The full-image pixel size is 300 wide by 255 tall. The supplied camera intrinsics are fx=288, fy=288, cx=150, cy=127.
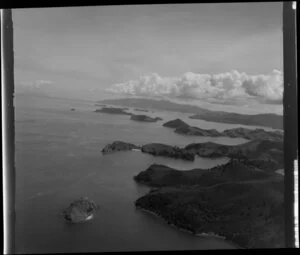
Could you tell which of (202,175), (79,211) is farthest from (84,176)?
(202,175)

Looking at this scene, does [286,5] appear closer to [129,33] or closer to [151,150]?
[129,33]

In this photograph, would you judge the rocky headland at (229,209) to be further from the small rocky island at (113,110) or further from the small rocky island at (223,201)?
the small rocky island at (113,110)

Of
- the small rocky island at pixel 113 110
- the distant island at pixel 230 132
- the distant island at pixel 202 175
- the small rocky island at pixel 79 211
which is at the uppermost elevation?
the small rocky island at pixel 113 110

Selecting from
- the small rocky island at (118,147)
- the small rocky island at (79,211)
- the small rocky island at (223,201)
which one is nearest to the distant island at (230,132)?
the small rocky island at (223,201)

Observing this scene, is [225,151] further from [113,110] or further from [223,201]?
[113,110]

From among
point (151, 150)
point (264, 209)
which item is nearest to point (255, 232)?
point (264, 209)
